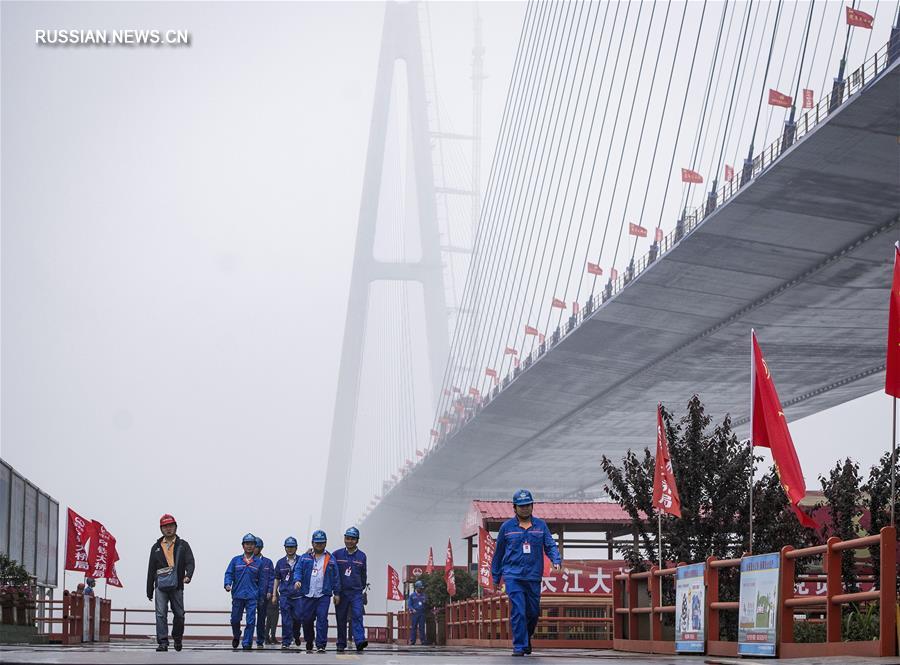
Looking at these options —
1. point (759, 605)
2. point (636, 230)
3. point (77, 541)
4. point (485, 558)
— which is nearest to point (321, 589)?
point (759, 605)

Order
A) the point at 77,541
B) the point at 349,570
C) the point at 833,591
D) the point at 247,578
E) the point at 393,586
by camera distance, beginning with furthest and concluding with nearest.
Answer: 1. the point at 393,586
2. the point at 77,541
3. the point at 247,578
4. the point at 349,570
5. the point at 833,591

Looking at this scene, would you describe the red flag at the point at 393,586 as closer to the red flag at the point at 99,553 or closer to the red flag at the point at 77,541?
the red flag at the point at 99,553

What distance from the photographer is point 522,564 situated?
13086mm

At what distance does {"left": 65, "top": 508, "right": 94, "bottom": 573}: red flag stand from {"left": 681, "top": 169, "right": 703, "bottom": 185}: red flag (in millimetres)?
A: 22354

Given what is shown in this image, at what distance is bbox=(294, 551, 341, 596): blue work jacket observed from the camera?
1666 centimetres

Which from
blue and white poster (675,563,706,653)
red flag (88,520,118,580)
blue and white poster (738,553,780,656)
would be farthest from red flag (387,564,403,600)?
blue and white poster (738,553,780,656)

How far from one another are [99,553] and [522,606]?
18096 millimetres

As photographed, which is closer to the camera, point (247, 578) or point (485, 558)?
point (247, 578)

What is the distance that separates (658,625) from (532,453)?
65.2 m

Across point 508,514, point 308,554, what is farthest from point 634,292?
point 308,554

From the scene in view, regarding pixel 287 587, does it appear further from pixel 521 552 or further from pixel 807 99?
pixel 807 99

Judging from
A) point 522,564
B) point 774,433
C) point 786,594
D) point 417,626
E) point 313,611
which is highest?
point 774,433

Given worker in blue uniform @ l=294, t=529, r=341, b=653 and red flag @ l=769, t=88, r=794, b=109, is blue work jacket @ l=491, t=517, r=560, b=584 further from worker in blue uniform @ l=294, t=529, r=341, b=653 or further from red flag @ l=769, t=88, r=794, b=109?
red flag @ l=769, t=88, r=794, b=109

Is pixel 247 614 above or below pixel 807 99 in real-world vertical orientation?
below
